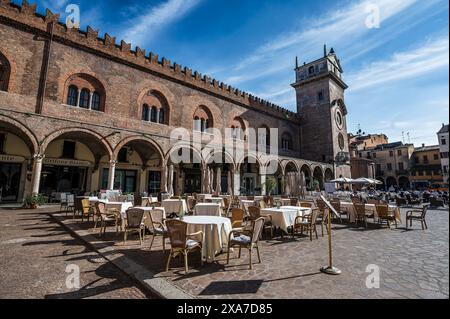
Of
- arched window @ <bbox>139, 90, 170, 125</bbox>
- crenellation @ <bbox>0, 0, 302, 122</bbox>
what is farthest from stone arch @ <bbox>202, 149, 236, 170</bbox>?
crenellation @ <bbox>0, 0, 302, 122</bbox>

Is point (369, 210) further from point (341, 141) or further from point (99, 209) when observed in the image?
point (341, 141)

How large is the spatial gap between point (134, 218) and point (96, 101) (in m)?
11.8

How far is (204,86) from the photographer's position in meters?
19.9

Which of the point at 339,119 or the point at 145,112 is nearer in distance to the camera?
the point at 145,112

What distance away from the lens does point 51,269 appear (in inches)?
156

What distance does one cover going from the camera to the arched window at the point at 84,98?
45.5 feet

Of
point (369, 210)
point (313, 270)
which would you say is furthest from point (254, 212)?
point (369, 210)

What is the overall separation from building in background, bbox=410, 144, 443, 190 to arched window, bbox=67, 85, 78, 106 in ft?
163

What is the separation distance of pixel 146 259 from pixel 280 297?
2823mm

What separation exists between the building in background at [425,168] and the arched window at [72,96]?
49774mm

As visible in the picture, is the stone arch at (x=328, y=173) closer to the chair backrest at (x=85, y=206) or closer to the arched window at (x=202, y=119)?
the arched window at (x=202, y=119)

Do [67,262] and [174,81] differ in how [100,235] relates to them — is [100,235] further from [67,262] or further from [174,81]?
[174,81]
